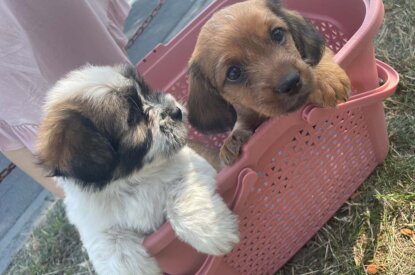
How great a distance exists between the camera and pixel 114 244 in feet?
6.35

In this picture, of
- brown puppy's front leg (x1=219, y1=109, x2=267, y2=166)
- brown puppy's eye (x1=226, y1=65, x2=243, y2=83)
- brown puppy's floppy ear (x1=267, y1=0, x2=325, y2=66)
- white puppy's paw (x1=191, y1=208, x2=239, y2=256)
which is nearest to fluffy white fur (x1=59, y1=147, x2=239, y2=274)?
white puppy's paw (x1=191, y1=208, x2=239, y2=256)

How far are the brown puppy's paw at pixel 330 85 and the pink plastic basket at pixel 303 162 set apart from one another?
0.10 feet

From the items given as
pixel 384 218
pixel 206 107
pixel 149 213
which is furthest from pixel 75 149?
pixel 384 218

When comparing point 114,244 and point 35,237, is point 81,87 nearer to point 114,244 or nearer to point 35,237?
point 114,244

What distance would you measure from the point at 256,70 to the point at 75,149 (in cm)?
75

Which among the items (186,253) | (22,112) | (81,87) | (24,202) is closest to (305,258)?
(186,253)

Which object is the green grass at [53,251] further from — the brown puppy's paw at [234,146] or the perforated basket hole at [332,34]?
the perforated basket hole at [332,34]

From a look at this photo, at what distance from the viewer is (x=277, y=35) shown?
197cm

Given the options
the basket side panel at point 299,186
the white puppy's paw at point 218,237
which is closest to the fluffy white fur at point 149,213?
the white puppy's paw at point 218,237

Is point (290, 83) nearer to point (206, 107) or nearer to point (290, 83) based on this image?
point (290, 83)

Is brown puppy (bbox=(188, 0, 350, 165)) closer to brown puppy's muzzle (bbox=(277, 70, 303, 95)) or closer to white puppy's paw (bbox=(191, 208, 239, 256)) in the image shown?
brown puppy's muzzle (bbox=(277, 70, 303, 95))

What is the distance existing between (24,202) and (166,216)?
2.35 metres

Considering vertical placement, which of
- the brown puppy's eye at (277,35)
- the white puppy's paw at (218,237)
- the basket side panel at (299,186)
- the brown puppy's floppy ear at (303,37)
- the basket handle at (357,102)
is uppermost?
the brown puppy's eye at (277,35)

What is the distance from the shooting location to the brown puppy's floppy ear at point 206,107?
7.21ft
